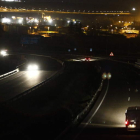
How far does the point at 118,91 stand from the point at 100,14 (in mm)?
69435

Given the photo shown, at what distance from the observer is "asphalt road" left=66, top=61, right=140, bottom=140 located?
10.0 m

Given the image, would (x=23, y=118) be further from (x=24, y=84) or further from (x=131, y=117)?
(x=24, y=84)

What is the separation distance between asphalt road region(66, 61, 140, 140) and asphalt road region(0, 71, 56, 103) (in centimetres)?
453

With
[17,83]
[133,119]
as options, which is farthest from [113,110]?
[17,83]

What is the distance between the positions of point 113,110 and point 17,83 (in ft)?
27.8

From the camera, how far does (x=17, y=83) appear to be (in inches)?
831

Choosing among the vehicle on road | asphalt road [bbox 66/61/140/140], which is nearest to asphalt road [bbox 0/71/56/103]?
asphalt road [bbox 66/61/140/140]

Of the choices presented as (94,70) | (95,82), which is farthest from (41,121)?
(94,70)

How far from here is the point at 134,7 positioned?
88562mm

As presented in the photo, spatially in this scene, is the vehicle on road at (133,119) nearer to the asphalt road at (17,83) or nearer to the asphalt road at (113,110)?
the asphalt road at (113,110)

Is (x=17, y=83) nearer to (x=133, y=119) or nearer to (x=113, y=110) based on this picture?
(x=113, y=110)

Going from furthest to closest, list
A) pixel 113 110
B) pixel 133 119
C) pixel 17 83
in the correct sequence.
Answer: pixel 17 83, pixel 113 110, pixel 133 119

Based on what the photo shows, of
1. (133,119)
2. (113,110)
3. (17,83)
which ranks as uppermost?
(133,119)

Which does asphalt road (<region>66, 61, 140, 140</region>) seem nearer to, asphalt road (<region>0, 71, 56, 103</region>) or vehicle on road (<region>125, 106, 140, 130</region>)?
vehicle on road (<region>125, 106, 140, 130</region>)
